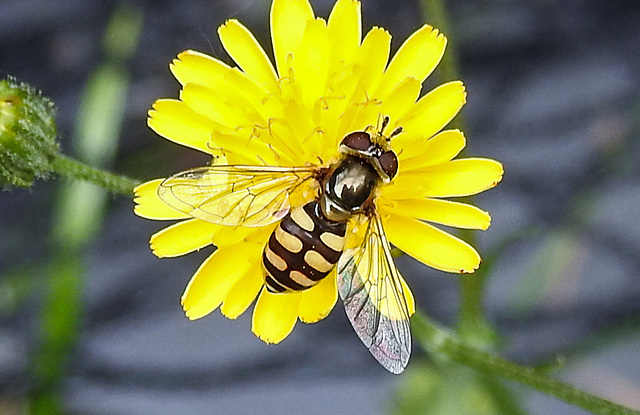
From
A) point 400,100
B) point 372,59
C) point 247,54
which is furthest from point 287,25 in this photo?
point 400,100

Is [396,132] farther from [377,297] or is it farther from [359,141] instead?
[377,297]

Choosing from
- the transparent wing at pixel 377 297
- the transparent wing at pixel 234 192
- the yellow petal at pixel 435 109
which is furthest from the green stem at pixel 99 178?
the yellow petal at pixel 435 109

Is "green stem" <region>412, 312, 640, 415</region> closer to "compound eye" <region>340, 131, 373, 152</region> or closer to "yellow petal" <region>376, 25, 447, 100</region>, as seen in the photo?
"compound eye" <region>340, 131, 373, 152</region>

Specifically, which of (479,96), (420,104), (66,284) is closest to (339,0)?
(420,104)

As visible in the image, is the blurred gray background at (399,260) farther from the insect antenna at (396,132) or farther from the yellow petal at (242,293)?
the insect antenna at (396,132)

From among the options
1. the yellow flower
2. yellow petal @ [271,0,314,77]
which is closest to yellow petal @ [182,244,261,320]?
the yellow flower

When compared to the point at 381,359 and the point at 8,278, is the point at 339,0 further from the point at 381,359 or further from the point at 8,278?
the point at 8,278
